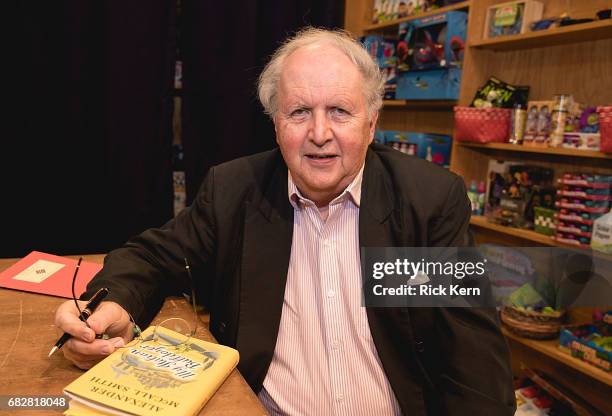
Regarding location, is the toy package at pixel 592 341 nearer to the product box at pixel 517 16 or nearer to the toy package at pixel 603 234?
the toy package at pixel 603 234

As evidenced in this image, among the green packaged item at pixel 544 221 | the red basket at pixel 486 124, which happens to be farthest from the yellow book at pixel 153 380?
the red basket at pixel 486 124

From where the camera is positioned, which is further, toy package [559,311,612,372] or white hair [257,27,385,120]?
toy package [559,311,612,372]

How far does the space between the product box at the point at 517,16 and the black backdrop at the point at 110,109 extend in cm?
133

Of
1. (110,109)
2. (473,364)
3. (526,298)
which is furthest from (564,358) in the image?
(110,109)

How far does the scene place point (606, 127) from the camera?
1.74 meters

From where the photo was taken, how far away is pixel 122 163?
265cm

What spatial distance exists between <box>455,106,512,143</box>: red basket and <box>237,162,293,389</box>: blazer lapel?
1266 millimetres

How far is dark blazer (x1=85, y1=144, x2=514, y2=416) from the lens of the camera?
1102mm

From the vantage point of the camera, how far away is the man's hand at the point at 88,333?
88 centimetres

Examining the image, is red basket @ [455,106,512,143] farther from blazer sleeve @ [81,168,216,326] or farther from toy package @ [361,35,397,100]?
blazer sleeve @ [81,168,216,326]

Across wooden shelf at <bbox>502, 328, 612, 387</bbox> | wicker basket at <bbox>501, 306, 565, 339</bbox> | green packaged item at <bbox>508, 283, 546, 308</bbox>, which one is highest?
green packaged item at <bbox>508, 283, 546, 308</bbox>

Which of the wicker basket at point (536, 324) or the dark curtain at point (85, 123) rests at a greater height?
the dark curtain at point (85, 123)

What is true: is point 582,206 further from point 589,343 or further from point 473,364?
point 473,364

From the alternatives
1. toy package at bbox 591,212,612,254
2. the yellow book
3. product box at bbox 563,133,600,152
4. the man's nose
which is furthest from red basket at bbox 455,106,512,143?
the yellow book
